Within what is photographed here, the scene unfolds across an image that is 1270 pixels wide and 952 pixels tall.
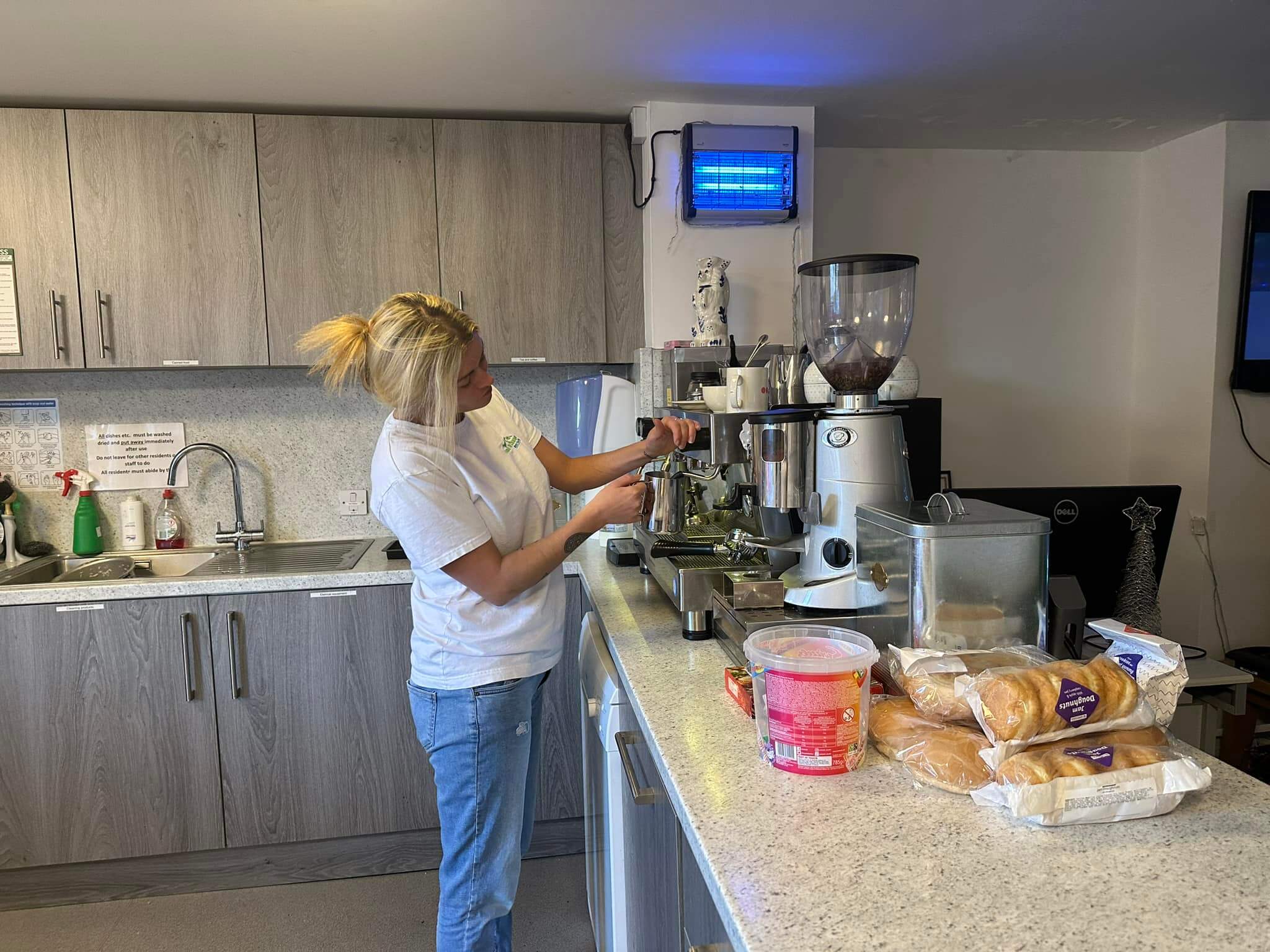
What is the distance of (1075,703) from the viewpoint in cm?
103

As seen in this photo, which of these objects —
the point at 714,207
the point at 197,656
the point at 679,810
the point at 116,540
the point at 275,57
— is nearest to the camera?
the point at 679,810

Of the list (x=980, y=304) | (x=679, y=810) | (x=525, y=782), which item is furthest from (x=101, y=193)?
(x=980, y=304)

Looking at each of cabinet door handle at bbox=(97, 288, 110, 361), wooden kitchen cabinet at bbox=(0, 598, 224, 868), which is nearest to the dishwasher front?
wooden kitchen cabinet at bbox=(0, 598, 224, 868)

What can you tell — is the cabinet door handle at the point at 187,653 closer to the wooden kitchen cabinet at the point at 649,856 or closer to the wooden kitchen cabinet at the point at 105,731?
the wooden kitchen cabinet at the point at 105,731

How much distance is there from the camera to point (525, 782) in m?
1.75

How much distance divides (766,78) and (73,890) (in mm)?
3151

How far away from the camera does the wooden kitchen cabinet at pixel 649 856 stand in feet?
3.96

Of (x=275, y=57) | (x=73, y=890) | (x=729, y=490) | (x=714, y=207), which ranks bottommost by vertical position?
(x=73, y=890)

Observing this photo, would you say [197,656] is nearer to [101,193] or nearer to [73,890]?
[73,890]

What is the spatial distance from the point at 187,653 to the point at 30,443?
1092 millimetres

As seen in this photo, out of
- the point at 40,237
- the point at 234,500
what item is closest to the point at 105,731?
the point at 234,500

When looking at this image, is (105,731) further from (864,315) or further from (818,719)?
(864,315)

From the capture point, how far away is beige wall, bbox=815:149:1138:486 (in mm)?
3186

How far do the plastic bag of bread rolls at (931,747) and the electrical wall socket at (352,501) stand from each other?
7.66 feet
